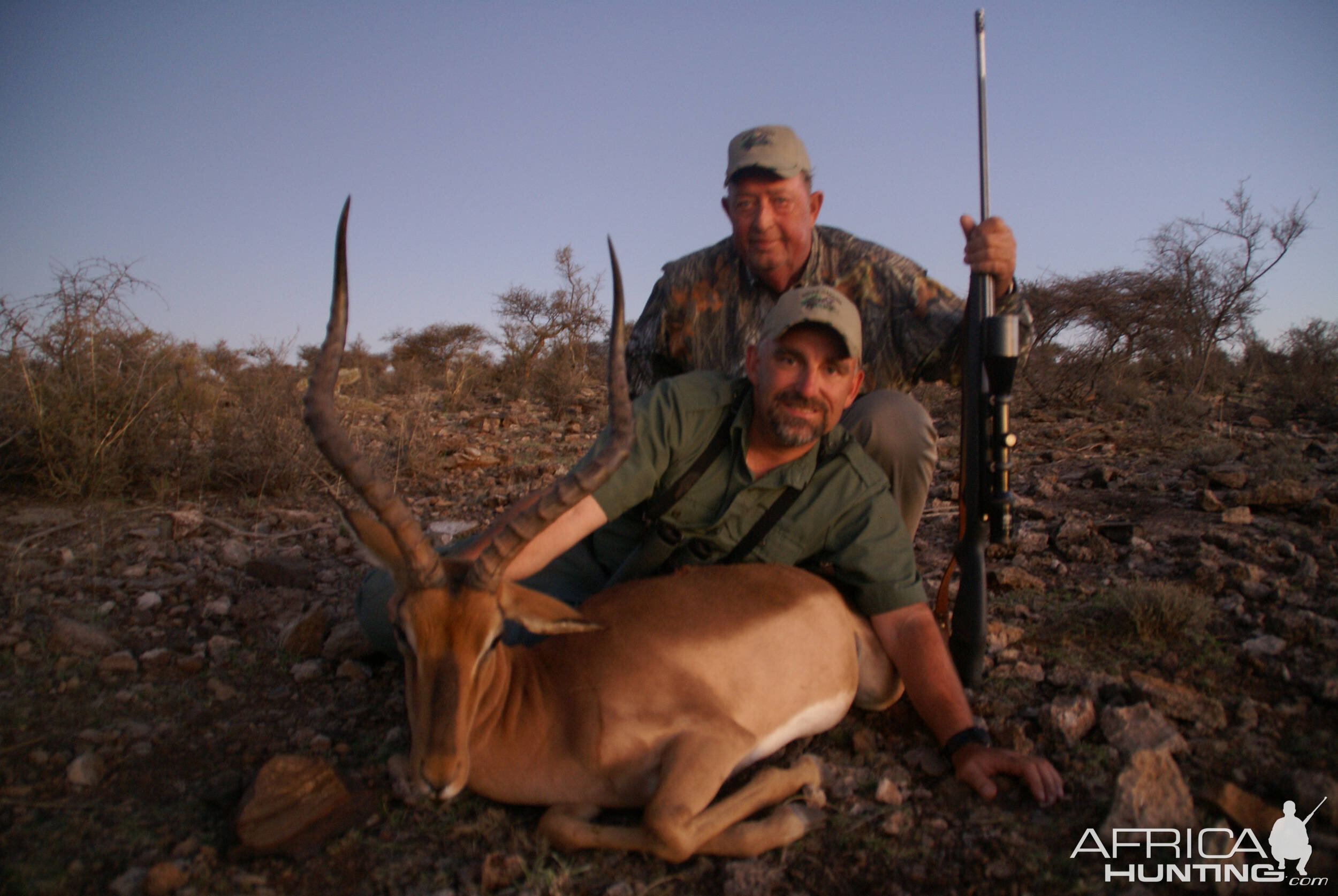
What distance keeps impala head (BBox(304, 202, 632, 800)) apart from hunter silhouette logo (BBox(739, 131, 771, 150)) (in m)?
2.31

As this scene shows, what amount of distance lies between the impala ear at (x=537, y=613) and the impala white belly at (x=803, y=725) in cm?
77

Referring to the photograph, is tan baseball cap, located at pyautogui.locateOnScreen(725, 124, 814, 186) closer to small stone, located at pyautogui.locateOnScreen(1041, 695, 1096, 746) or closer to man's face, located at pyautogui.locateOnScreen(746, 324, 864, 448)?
man's face, located at pyautogui.locateOnScreen(746, 324, 864, 448)

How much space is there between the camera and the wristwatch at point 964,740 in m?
3.08

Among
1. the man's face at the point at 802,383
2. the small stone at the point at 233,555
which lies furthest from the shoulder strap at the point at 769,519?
the small stone at the point at 233,555

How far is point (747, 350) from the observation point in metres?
3.98

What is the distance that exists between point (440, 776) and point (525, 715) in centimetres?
51

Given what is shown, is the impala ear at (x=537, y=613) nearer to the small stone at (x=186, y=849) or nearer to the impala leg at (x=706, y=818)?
the impala leg at (x=706, y=818)

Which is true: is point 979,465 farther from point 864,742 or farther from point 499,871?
point 499,871

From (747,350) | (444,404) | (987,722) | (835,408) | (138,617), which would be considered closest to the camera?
(987,722)

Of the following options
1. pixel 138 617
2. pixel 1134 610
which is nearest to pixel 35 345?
pixel 138 617

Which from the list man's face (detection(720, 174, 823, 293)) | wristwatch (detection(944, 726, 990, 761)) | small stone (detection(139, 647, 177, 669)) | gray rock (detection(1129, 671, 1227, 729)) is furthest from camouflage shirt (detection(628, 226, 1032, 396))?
small stone (detection(139, 647, 177, 669))

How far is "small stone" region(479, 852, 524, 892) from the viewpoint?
2449 millimetres

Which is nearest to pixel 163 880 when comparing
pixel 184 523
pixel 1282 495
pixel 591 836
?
pixel 591 836

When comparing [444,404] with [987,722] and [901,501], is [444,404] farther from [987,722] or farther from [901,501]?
[987,722]
